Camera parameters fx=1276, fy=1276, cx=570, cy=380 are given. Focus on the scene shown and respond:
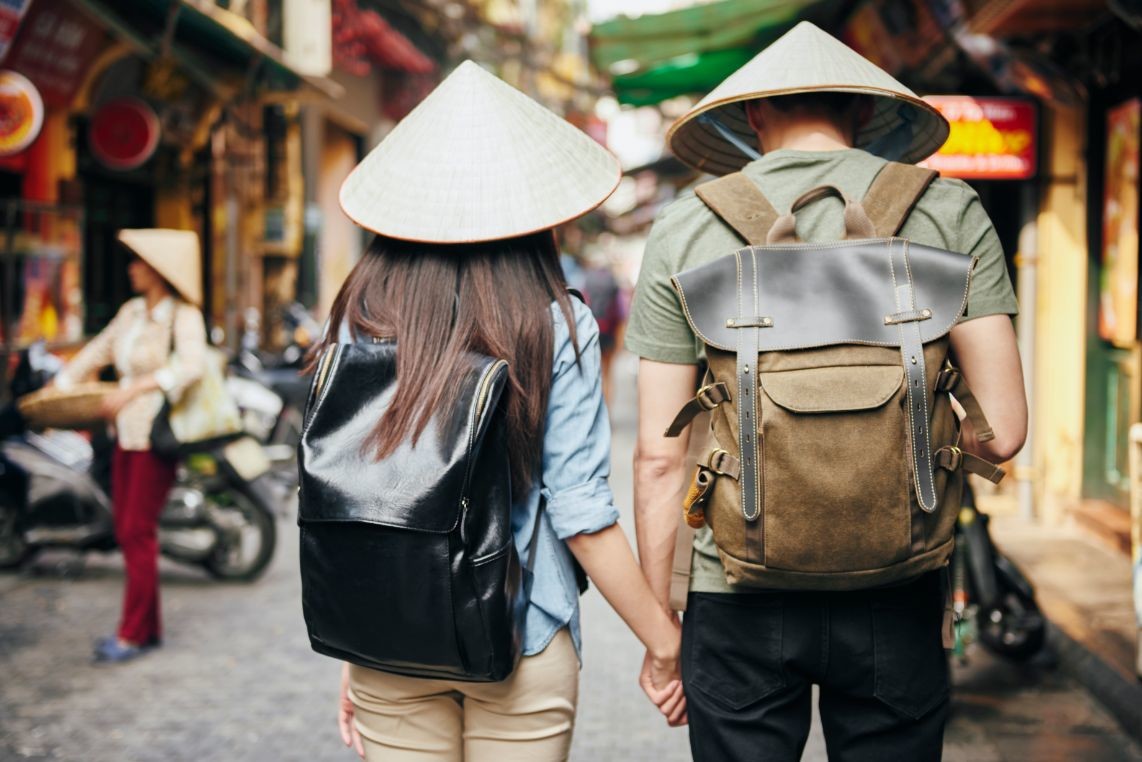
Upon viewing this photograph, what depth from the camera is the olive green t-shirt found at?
7.43 ft

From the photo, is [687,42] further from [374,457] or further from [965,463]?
[374,457]

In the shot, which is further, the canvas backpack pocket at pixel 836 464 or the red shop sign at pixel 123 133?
the red shop sign at pixel 123 133

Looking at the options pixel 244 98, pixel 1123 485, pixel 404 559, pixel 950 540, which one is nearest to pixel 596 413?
pixel 404 559

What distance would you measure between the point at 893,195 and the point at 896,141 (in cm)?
58

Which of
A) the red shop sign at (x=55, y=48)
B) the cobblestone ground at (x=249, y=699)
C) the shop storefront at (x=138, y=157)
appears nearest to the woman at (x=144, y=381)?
the cobblestone ground at (x=249, y=699)

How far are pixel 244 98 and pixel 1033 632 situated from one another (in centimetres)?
965

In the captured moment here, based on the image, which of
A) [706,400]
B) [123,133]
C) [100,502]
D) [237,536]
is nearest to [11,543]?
[100,502]

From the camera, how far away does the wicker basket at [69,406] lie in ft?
18.9

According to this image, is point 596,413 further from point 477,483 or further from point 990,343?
point 990,343

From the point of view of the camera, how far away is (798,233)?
7.50 ft

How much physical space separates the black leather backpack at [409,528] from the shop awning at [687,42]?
8036mm

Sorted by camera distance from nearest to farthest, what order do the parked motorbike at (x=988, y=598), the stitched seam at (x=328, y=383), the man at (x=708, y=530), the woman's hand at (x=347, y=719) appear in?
the stitched seam at (x=328, y=383) < the man at (x=708, y=530) < the woman's hand at (x=347, y=719) < the parked motorbike at (x=988, y=598)

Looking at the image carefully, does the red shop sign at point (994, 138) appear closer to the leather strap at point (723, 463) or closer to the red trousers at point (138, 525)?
the red trousers at point (138, 525)

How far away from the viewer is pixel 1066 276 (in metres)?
8.09
